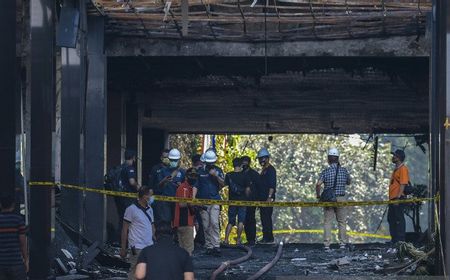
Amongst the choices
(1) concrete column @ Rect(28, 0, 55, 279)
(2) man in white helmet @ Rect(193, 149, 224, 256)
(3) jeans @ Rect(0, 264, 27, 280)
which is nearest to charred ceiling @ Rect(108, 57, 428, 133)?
(2) man in white helmet @ Rect(193, 149, 224, 256)

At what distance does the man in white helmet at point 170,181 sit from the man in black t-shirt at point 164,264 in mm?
10078

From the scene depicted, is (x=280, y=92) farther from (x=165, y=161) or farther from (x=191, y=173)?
(x=191, y=173)

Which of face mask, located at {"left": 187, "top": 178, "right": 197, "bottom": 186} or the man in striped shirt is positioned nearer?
the man in striped shirt

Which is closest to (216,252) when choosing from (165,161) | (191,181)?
(191,181)

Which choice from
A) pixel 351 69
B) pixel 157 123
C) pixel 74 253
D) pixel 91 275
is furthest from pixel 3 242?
pixel 157 123

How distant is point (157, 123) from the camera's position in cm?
3512

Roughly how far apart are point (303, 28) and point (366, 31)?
50.8 inches

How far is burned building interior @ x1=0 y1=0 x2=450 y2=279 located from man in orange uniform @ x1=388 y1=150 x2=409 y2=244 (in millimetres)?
516

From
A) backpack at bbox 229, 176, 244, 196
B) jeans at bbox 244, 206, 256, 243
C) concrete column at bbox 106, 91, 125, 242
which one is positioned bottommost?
jeans at bbox 244, 206, 256, 243

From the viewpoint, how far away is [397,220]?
26047 millimetres

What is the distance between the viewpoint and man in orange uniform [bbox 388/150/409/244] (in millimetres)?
25234

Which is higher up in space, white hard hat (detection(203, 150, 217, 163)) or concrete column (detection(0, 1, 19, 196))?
concrete column (detection(0, 1, 19, 196))

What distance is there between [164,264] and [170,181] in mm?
11260

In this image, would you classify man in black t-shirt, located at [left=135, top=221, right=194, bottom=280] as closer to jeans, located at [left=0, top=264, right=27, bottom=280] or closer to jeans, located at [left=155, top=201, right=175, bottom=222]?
jeans, located at [left=0, top=264, right=27, bottom=280]
